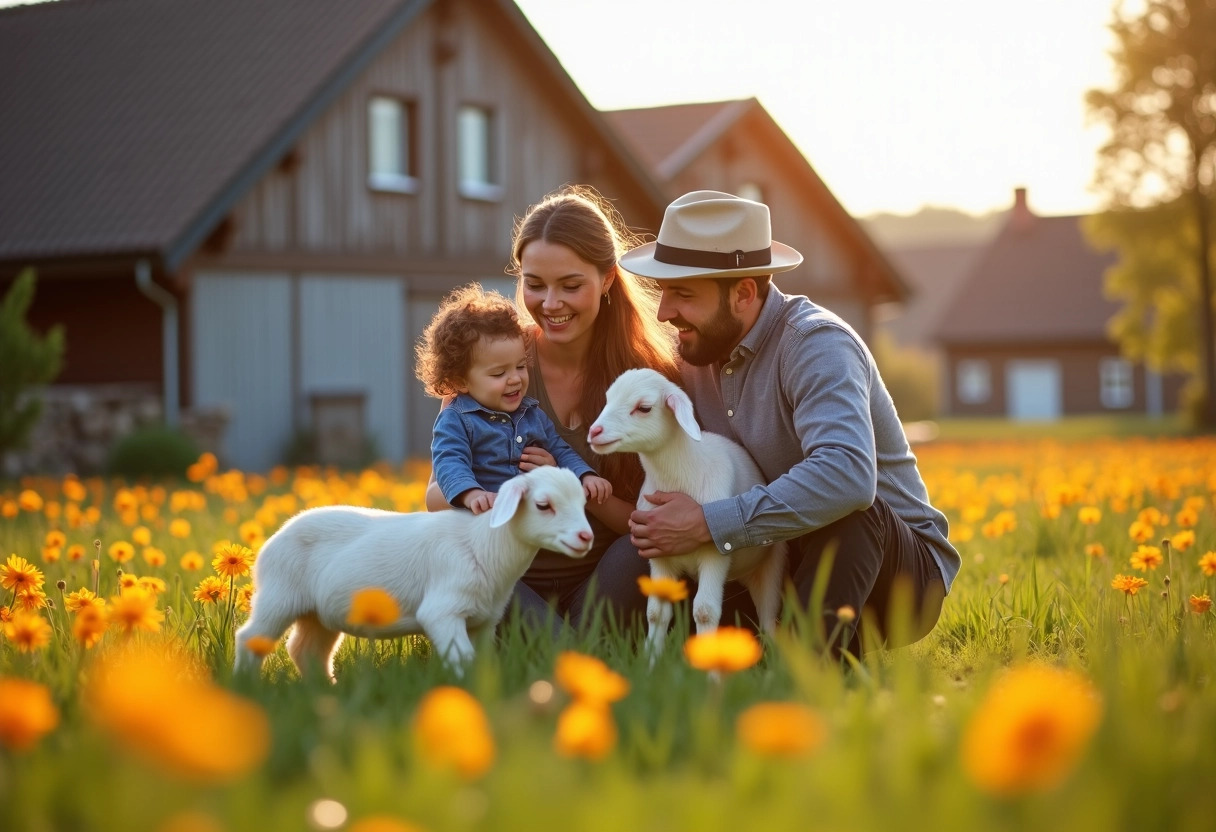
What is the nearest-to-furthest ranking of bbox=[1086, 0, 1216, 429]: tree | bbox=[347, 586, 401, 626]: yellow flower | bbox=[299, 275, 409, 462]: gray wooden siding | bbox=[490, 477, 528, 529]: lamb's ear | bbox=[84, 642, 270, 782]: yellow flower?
bbox=[84, 642, 270, 782]: yellow flower < bbox=[347, 586, 401, 626]: yellow flower < bbox=[490, 477, 528, 529]: lamb's ear < bbox=[299, 275, 409, 462]: gray wooden siding < bbox=[1086, 0, 1216, 429]: tree

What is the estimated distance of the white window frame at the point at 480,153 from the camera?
69.8 feet

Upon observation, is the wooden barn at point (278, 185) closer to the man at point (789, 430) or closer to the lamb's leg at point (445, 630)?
the man at point (789, 430)

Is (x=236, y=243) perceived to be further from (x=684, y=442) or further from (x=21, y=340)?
(x=684, y=442)

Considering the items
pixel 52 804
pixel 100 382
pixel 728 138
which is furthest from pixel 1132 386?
pixel 52 804

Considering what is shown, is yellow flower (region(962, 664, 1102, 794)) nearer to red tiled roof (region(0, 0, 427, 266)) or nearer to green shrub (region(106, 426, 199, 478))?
green shrub (region(106, 426, 199, 478))

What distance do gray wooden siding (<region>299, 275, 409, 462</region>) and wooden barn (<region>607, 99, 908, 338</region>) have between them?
26.5 feet

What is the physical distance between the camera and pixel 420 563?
13.9ft

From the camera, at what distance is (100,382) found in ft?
58.5

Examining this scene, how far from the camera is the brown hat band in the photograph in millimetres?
4891

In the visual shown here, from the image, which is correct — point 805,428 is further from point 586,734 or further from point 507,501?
point 586,734

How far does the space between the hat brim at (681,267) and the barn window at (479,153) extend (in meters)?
16.3

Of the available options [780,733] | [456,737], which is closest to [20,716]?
[456,737]

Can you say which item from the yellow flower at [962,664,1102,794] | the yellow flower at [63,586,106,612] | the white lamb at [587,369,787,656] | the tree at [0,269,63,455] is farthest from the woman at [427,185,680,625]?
the tree at [0,269,63,455]

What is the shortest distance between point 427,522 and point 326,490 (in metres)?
5.65
